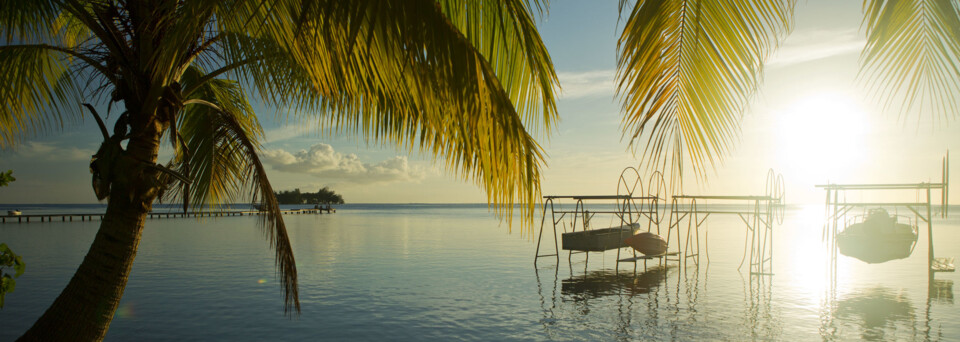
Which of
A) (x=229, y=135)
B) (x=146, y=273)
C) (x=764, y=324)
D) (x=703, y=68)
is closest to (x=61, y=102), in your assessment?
(x=229, y=135)

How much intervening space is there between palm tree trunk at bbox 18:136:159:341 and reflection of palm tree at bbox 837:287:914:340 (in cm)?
1141

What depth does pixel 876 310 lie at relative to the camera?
494 inches

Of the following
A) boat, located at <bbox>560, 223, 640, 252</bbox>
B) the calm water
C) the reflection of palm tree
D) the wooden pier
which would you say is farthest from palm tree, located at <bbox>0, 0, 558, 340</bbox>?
the wooden pier

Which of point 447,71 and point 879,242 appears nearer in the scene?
point 447,71

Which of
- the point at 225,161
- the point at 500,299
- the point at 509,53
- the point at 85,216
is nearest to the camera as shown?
the point at 509,53

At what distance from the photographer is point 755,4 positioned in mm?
3195

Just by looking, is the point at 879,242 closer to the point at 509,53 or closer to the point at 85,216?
the point at 509,53

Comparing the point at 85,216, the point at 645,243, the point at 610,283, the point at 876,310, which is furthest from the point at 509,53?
the point at 85,216

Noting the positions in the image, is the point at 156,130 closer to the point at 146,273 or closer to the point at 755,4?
the point at 755,4

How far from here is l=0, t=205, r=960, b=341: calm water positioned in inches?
410

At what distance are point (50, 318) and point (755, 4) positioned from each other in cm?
538

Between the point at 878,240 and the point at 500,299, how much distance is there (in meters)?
10.5

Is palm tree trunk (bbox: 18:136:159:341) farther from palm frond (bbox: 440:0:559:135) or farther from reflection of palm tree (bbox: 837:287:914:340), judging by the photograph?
reflection of palm tree (bbox: 837:287:914:340)

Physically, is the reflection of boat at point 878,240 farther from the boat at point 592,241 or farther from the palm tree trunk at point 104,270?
the palm tree trunk at point 104,270
